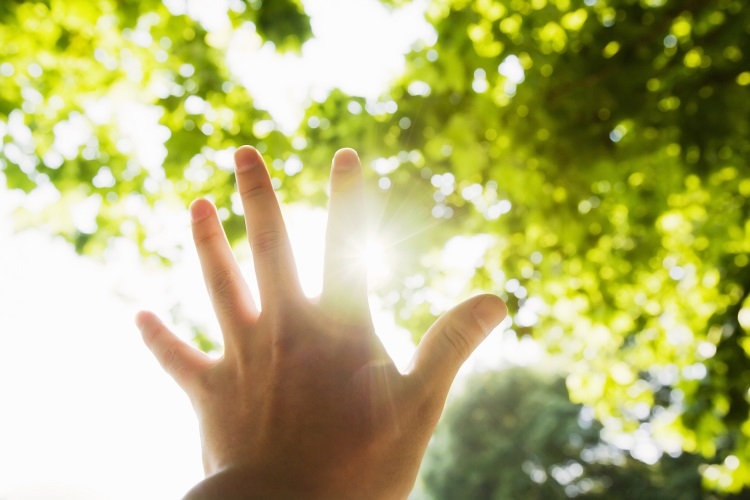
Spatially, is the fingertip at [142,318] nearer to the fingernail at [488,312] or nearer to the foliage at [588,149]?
the fingernail at [488,312]

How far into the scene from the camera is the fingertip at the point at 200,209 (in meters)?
1.47

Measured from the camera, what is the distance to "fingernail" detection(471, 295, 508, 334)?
1.32m

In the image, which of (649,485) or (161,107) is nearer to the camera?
(161,107)

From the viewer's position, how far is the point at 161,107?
10.6 feet

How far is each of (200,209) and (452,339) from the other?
817mm

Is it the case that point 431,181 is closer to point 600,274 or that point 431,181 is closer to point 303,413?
point 600,274

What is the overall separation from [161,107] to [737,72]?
3692 millimetres

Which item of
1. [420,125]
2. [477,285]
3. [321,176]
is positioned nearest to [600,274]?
[477,285]

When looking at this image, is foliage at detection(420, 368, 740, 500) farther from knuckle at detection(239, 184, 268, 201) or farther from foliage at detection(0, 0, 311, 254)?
knuckle at detection(239, 184, 268, 201)

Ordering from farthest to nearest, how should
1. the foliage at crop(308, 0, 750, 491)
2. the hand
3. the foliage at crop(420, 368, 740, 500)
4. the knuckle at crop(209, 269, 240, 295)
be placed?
the foliage at crop(420, 368, 740, 500), the foliage at crop(308, 0, 750, 491), the knuckle at crop(209, 269, 240, 295), the hand

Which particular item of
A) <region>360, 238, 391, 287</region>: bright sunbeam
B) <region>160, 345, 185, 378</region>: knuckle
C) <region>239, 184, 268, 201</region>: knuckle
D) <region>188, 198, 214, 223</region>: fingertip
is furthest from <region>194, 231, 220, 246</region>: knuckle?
<region>360, 238, 391, 287</region>: bright sunbeam

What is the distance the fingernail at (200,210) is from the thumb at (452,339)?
733 mm

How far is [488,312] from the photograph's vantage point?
1327mm

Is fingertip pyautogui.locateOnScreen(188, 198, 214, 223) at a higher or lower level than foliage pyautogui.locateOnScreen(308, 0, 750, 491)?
lower
